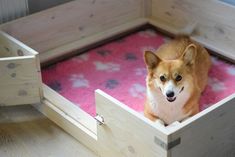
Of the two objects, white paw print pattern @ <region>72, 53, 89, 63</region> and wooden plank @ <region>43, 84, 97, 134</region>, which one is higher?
white paw print pattern @ <region>72, 53, 89, 63</region>

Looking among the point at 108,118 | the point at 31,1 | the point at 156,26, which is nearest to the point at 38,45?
the point at 31,1

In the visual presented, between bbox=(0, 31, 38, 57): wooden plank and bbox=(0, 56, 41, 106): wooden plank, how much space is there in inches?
2.5

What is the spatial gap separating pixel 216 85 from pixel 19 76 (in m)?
0.91

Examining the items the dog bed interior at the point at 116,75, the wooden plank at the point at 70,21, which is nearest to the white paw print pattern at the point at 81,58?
the dog bed interior at the point at 116,75

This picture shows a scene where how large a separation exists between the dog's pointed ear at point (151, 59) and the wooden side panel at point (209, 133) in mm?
293

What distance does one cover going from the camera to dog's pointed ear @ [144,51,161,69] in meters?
1.76

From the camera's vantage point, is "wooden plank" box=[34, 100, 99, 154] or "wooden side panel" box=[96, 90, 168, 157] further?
"wooden plank" box=[34, 100, 99, 154]

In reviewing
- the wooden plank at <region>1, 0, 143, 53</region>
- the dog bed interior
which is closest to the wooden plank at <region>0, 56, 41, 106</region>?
the dog bed interior

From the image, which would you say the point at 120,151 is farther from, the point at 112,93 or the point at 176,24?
the point at 176,24

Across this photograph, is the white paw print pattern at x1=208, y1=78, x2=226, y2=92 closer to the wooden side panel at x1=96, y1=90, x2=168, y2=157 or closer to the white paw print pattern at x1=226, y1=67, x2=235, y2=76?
the white paw print pattern at x1=226, y1=67, x2=235, y2=76

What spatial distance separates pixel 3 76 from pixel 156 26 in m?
1.02

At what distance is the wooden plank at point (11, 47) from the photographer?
210cm

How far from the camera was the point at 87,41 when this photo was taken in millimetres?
2580

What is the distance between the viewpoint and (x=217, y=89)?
2201 millimetres
